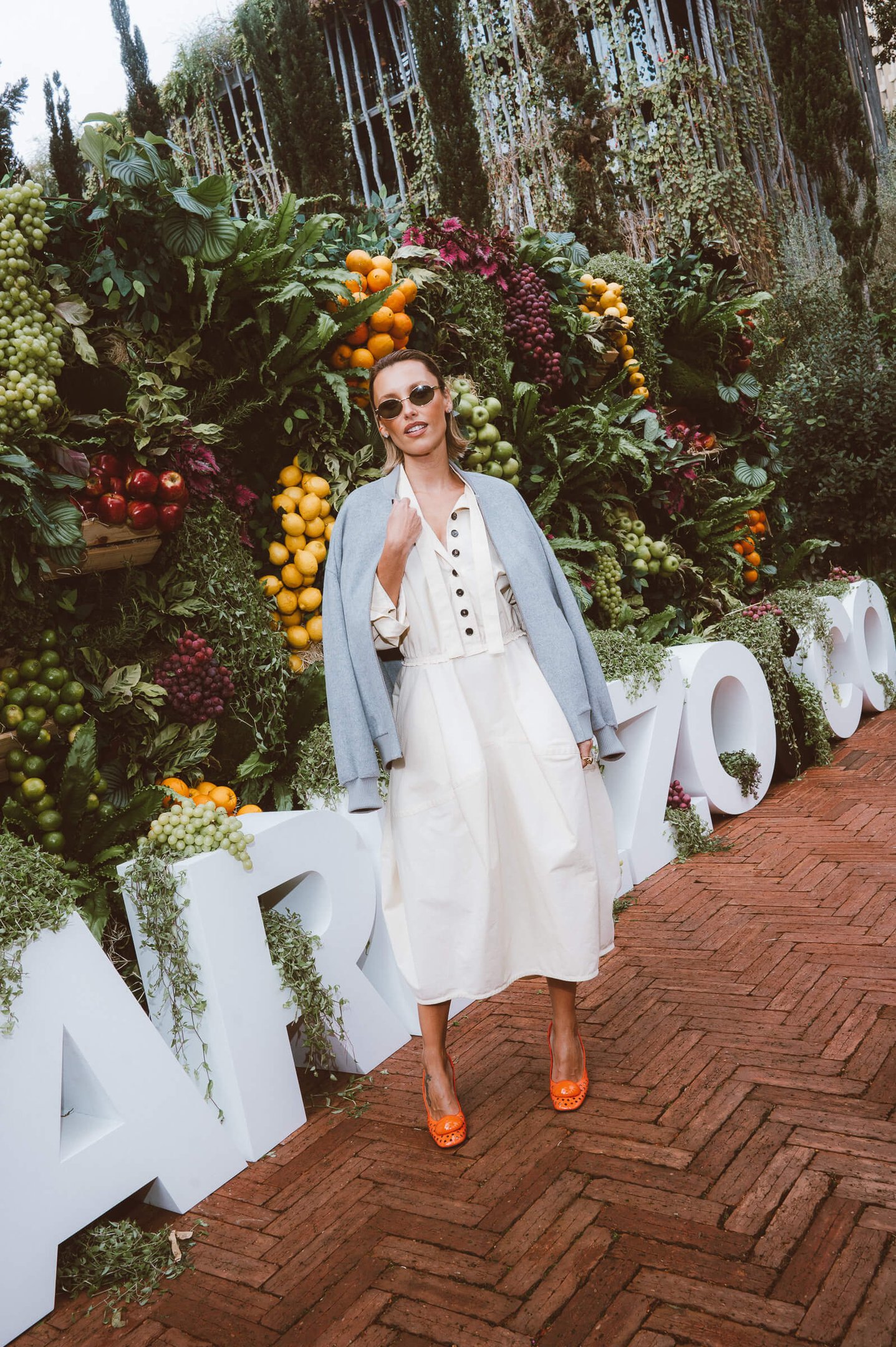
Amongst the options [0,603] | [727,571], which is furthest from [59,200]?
[727,571]

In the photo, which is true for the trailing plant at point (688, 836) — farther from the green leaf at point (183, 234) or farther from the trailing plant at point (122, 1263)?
the green leaf at point (183, 234)

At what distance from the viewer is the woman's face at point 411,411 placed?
2.22 metres

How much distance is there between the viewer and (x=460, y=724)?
2172 mm

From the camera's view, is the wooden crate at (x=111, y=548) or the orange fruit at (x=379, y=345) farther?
the orange fruit at (x=379, y=345)

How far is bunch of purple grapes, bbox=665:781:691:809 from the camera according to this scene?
13.8 feet

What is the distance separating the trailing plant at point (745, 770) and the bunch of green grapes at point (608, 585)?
0.84 metres

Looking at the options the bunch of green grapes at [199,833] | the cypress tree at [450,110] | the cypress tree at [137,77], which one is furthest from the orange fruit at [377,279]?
the cypress tree at [137,77]

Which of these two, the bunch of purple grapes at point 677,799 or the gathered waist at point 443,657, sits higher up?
the gathered waist at point 443,657

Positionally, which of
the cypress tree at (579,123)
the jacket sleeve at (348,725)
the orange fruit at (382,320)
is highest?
the cypress tree at (579,123)

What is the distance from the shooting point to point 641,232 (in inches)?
539

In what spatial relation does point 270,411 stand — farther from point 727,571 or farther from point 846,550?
point 846,550

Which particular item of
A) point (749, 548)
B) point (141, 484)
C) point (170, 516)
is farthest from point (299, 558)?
point (749, 548)

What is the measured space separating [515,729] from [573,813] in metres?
0.22

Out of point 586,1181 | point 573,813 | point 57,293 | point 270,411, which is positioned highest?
point 57,293
